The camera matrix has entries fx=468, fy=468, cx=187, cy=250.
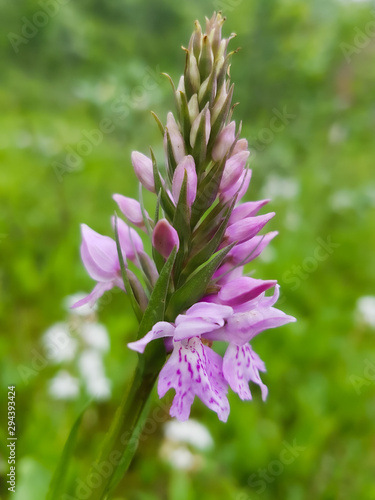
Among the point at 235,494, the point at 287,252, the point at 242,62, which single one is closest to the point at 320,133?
the point at 242,62

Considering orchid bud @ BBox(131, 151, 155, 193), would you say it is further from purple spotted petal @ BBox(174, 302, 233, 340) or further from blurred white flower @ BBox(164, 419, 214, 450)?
blurred white flower @ BBox(164, 419, 214, 450)

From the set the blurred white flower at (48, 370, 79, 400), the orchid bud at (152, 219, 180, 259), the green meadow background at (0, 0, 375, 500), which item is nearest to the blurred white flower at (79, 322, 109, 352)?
the blurred white flower at (48, 370, 79, 400)

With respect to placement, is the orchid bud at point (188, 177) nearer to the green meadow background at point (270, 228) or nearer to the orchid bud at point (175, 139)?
the orchid bud at point (175, 139)

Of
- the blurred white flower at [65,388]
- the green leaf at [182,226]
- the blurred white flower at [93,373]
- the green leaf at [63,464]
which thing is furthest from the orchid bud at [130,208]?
the blurred white flower at [65,388]

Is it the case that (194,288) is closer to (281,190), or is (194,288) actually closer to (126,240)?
(126,240)

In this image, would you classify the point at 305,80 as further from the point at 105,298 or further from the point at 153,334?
the point at 153,334

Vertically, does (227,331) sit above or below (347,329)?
below
